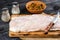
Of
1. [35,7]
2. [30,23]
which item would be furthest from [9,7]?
[30,23]

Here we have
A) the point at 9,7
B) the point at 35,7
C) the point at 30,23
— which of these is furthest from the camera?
the point at 9,7

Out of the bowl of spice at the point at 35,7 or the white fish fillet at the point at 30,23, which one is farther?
the bowl of spice at the point at 35,7

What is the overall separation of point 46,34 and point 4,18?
0.42m

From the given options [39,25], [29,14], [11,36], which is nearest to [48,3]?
[29,14]

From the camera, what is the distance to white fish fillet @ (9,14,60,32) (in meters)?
1.47

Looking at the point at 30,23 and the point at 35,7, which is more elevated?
the point at 35,7

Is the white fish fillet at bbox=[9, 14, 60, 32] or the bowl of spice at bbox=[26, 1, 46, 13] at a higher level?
the bowl of spice at bbox=[26, 1, 46, 13]

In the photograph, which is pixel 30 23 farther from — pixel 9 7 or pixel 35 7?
pixel 9 7

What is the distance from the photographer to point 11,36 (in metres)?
1.45

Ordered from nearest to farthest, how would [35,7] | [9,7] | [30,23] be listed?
[30,23]
[35,7]
[9,7]

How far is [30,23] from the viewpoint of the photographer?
5.00 ft

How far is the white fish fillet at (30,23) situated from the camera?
1474 millimetres

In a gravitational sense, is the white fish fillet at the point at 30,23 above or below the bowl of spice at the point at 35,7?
below

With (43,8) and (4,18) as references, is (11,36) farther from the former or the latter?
(43,8)
